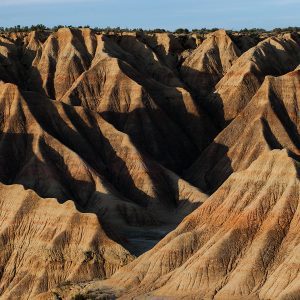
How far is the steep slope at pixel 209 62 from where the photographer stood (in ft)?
491

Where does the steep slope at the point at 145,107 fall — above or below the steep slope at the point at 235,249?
above

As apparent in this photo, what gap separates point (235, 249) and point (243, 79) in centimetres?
6616

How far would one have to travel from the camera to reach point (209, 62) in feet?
499

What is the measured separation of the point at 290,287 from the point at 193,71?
87603 mm

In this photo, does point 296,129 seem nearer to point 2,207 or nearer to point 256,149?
point 256,149

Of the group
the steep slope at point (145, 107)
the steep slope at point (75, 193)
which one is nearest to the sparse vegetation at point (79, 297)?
the steep slope at point (75, 193)

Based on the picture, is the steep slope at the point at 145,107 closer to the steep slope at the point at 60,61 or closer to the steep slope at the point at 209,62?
the steep slope at the point at 60,61

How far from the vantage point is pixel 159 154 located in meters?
124

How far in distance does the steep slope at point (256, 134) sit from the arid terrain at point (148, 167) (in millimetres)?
156

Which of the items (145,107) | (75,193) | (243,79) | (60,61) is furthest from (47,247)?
(60,61)

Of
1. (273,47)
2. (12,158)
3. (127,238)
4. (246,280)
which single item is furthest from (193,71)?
(246,280)

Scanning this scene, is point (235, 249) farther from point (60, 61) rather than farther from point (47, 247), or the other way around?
point (60, 61)

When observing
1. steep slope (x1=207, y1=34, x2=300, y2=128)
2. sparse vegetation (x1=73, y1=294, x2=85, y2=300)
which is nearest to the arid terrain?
sparse vegetation (x1=73, y1=294, x2=85, y2=300)

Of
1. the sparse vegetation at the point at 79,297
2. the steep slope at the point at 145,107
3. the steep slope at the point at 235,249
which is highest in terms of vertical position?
the steep slope at the point at 145,107
